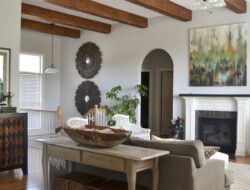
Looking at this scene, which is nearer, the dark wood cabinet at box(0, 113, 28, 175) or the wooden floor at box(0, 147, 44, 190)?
the wooden floor at box(0, 147, 44, 190)

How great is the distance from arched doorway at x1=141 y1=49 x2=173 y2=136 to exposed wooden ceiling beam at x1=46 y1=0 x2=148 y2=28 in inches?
86.4

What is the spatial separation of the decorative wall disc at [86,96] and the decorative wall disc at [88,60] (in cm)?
31

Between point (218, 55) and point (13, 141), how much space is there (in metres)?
5.03

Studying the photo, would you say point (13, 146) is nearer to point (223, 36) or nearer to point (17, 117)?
point (17, 117)

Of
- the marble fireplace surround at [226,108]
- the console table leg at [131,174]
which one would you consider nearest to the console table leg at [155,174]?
the console table leg at [131,174]

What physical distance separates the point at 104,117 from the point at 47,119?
246 cm

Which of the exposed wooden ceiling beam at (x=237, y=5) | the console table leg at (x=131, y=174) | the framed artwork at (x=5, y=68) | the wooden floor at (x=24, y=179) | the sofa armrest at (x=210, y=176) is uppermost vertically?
the exposed wooden ceiling beam at (x=237, y=5)

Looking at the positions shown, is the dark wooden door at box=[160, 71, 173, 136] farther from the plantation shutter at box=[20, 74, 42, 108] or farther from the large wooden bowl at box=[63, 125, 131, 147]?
the large wooden bowl at box=[63, 125, 131, 147]

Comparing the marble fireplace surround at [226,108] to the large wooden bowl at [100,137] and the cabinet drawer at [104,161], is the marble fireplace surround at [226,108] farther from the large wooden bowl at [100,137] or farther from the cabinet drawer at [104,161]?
the cabinet drawer at [104,161]

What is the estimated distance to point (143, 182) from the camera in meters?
3.52

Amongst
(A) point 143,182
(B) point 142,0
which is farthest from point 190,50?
(A) point 143,182

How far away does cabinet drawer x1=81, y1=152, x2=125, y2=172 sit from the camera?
3.10m

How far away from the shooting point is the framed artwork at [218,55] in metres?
7.56

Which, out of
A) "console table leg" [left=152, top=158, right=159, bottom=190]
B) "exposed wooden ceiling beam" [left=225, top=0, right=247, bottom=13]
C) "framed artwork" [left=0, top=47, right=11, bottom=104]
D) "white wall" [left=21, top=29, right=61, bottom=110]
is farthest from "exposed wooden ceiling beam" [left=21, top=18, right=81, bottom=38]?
"console table leg" [left=152, top=158, right=159, bottom=190]
